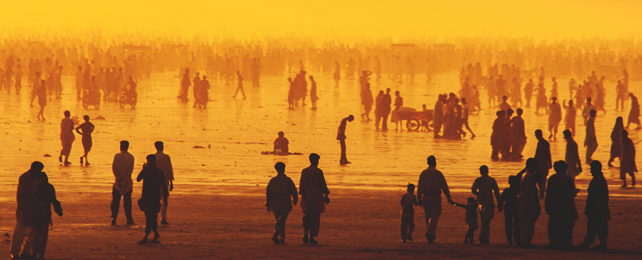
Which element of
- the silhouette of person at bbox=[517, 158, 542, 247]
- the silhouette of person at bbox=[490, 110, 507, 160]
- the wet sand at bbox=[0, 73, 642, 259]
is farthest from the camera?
the silhouette of person at bbox=[490, 110, 507, 160]

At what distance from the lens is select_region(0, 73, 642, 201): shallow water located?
67.6 ft

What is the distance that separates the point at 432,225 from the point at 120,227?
3995 millimetres

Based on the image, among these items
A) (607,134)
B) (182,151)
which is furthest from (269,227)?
(607,134)

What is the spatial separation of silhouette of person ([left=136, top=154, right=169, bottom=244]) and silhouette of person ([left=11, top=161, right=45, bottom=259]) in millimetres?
1645

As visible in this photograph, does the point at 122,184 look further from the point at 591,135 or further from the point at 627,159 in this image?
the point at 591,135

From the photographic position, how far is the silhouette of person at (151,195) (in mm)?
13180

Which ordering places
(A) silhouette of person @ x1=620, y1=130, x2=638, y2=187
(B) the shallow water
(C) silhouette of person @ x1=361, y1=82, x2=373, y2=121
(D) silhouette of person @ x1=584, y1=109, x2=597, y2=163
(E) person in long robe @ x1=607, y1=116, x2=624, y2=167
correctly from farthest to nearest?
(C) silhouette of person @ x1=361, y1=82, x2=373, y2=121
(D) silhouette of person @ x1=584, y1=109, x2=597, y2=163
(E) person in long robe @ x1=607, y1=116, x2=624, y2=167
(B) the shallow water
(A) silhouette of person @ x1=620, y1=130, x2=638, y2=187

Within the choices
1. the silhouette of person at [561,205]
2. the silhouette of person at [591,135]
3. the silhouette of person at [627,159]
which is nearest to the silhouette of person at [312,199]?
the silhouette of person at [561,205]

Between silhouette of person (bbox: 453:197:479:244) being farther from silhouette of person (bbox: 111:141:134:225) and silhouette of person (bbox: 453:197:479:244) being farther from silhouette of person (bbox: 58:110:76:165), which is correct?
silhouette of person (bbox: 58:110:76:165)

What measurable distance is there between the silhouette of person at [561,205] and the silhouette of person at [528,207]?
0.19 meters

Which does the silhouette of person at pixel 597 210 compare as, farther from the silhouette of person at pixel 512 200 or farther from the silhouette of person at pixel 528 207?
the silhouette of person at pixel 512 200

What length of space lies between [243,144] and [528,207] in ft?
49.8

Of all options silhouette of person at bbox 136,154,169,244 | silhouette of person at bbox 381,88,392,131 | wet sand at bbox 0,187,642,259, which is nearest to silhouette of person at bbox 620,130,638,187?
wet sand at bbox 0,187,642,259

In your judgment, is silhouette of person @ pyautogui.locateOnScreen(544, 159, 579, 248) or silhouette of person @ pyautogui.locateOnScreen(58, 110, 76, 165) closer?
silhouette of person @ pyautogui.locateOnScreen(544, 159, 579, 248)
